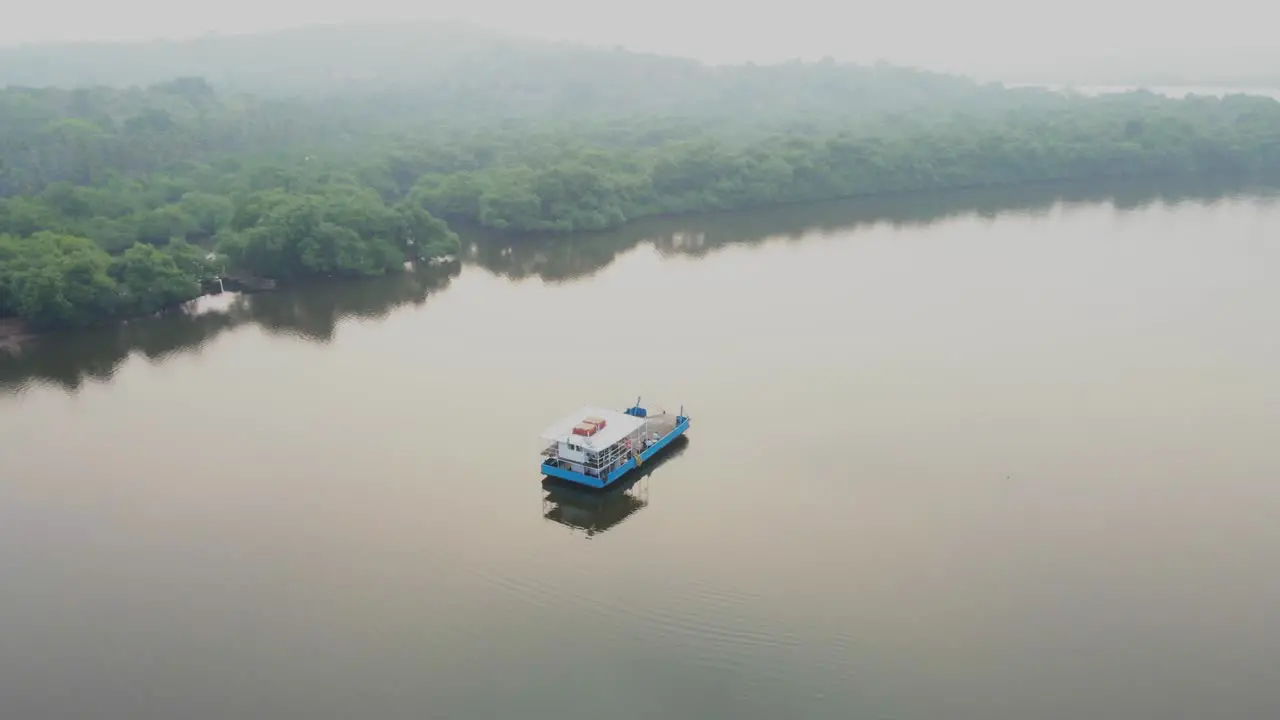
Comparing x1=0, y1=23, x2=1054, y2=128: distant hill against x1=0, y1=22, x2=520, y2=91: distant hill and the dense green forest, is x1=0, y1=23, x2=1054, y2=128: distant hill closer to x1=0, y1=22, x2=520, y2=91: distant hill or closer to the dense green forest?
x1=0, y1=22, x2=520, y2=91: distant hill

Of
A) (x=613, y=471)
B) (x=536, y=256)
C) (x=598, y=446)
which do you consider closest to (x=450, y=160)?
(x=536, y=256)

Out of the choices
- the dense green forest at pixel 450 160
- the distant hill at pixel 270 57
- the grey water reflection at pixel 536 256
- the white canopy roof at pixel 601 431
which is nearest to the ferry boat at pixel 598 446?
the white canopy roof at pixel 601 431

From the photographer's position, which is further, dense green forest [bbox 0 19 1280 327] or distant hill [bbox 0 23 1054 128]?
distant hill [bbox 0 23 1054 128]

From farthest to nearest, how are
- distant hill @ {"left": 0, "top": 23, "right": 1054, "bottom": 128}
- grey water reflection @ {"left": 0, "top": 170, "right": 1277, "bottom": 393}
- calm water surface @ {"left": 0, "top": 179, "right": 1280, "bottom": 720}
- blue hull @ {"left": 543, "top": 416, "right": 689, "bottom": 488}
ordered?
1. distant hill @ {"left": 0, "top": 23, "right": 1054, "bottom": 128}
2. grey water reflection @ {"left": 0, "top": 170, "right": 1277, "bottom": 393}
3. blue hull @ {"left": 543, "top": 416, "right": 689, "bottom": 488}
4. calm water surface @ {"left": 0, "top": 179, "right": 1280, "bottom": 720}

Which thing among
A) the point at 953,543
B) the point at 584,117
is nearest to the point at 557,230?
the point at 953,543

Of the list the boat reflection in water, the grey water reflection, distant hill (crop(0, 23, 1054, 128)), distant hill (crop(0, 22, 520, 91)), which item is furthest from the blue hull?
distant hill (crop(0, 22, 520, 91))

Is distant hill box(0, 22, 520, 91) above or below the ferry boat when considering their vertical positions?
above

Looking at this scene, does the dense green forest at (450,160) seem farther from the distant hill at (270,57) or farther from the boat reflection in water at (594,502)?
the distant hill at (270,57)
